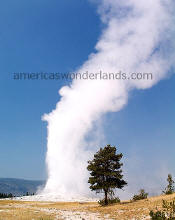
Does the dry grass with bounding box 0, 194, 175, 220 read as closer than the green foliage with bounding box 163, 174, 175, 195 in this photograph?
Yes

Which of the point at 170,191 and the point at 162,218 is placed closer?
the point at 162,218

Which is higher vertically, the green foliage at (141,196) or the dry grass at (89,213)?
the dry grass at (89,213)

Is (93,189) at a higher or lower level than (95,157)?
lower

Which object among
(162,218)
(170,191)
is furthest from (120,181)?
(162,218)

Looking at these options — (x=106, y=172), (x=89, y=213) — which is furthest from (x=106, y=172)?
(x=89, y=213)

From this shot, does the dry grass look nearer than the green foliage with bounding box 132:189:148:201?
Yes

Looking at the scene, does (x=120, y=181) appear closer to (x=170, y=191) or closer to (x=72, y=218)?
(x=170, y=191)

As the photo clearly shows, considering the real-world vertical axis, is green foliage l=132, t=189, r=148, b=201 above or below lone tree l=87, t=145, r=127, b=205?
below

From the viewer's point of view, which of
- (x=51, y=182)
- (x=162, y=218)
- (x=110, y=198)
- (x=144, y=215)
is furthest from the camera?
(x=51, y=182)
